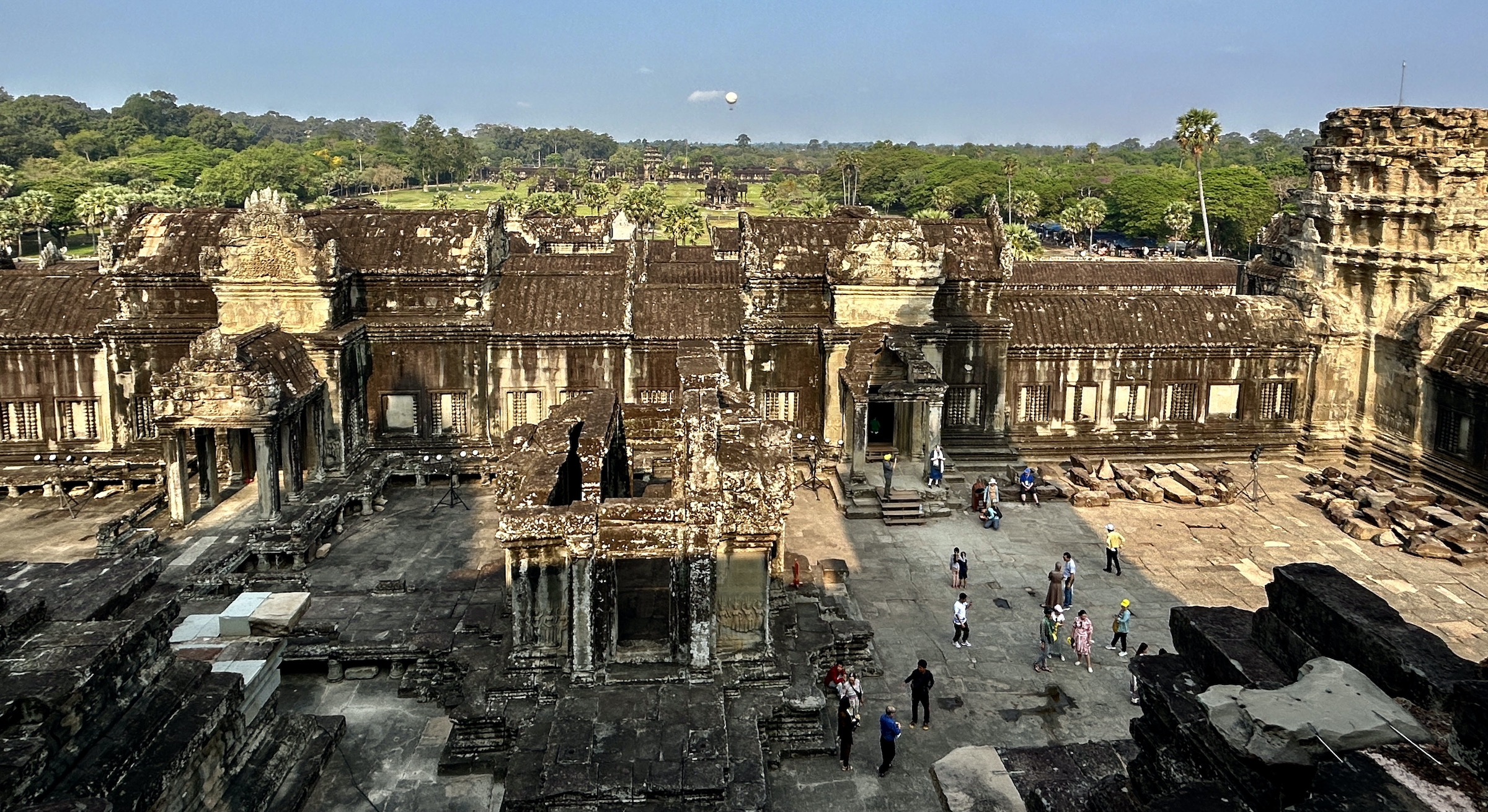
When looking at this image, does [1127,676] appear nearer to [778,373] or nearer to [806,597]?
[806,597]

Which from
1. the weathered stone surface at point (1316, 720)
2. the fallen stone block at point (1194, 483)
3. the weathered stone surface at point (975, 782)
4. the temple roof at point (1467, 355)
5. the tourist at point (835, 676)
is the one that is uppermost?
the temple roof at point (1467, 355)

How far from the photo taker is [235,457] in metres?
23.6

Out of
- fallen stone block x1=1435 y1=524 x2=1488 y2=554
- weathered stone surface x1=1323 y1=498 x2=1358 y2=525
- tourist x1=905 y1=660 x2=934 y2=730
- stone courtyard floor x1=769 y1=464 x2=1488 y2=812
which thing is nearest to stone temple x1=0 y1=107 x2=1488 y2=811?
fallen stone block x1=1435 y1=524 x2=1488 y2=554

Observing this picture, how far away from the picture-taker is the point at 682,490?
14.5 metres

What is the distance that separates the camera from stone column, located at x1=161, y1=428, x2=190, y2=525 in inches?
811

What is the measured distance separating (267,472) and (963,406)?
54.3 feet

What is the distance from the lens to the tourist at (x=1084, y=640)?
15969 millimetres

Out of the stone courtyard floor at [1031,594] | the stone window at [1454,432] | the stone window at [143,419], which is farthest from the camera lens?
the stone window at [143,419]

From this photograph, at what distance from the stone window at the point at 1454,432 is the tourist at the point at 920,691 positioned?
55.3ft

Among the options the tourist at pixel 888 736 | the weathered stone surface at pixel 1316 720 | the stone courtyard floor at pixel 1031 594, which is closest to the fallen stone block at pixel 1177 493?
the stone courtyard floor at pixel 1031 594

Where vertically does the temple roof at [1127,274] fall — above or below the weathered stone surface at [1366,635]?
above

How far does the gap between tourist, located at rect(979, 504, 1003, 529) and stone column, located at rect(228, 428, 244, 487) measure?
16.8 m

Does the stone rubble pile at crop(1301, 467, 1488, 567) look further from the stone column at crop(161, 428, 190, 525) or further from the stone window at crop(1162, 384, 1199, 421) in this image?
the stone column at crop(161, 428, 190, 525)

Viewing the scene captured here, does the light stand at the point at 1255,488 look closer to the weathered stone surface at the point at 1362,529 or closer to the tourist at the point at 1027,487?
the weathered stone surface at the point at 1362,529
